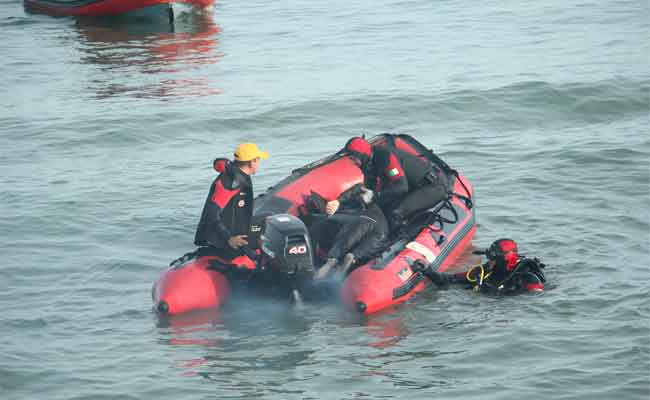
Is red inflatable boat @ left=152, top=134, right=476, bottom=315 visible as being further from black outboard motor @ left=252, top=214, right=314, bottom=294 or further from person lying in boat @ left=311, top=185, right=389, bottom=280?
person lying in boat @ left=311, top=185, right=389, bottom=280

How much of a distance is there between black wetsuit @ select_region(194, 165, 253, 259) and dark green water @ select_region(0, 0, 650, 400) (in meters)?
0.64

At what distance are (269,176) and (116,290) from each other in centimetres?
415

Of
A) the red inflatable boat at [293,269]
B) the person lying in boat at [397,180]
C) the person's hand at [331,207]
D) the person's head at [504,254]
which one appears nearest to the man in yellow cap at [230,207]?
the red inflatable boat at [293,269]

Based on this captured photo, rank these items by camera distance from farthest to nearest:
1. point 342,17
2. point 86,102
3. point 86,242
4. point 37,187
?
point 342,17
point 86,102
point 37,187
point 86,242

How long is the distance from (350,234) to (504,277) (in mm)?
1423

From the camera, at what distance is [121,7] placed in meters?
24.9

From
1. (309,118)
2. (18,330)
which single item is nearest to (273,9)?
(309,118)

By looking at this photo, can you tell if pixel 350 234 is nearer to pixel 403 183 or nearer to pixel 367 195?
pixel 367 195

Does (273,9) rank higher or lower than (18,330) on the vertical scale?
higher

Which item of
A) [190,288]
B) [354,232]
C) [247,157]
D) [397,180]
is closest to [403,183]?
[397,180]

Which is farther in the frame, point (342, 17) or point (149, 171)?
point (342, 17)

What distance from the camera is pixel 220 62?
805 inches

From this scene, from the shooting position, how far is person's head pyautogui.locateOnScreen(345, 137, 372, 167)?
373 inches

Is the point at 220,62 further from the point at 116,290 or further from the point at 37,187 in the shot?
the point at 116,290
